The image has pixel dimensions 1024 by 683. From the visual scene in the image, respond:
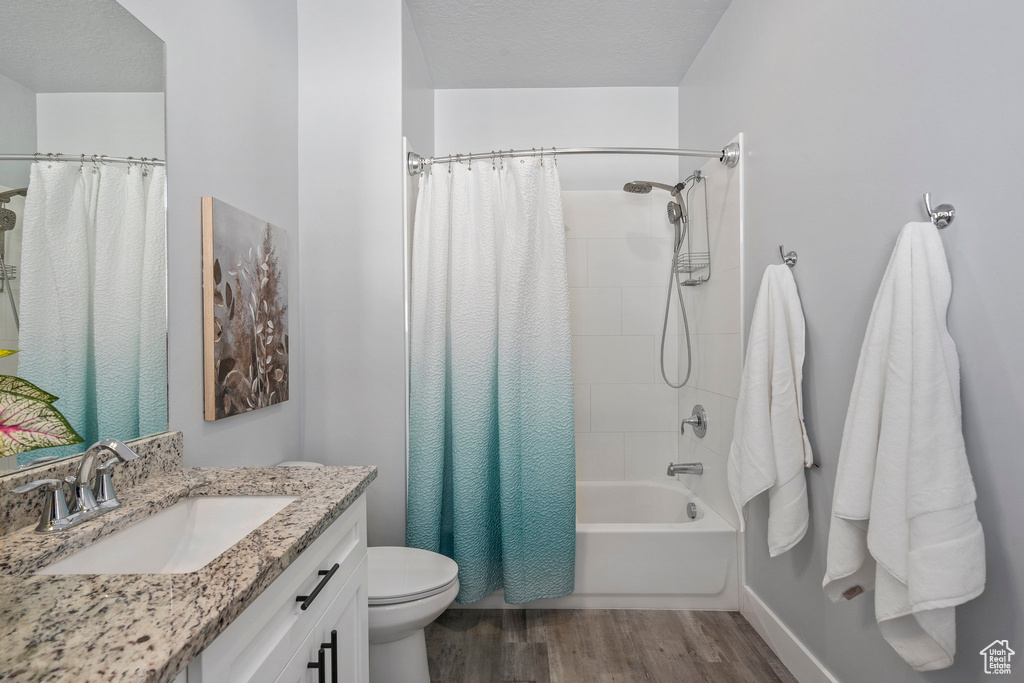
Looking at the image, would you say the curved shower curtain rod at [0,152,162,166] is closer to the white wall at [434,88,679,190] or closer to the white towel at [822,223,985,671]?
the white towel at [822,223,985,671]

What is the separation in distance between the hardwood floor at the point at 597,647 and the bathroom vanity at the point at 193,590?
763mm

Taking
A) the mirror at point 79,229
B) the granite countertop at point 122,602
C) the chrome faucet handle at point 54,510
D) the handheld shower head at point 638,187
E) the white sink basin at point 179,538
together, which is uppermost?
the handheld shower head at point 638,187

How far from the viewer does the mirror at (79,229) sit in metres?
0.91

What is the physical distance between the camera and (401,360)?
83.4 inches

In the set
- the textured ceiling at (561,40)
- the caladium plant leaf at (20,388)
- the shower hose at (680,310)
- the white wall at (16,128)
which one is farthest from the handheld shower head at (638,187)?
the caladium plant leaf at (20,388)

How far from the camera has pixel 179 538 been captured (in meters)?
1.07

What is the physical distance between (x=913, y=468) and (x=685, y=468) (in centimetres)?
164

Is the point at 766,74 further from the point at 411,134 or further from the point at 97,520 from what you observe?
the point at 97,520

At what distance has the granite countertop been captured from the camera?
1.80 feet

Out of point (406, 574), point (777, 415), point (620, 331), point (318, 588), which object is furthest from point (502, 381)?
point (318, 588)

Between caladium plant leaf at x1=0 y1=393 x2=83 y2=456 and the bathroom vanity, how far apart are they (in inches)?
7.8

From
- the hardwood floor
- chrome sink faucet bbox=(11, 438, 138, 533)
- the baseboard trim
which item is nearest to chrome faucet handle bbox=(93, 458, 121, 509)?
chrome sink faucet bbox=(11, 438, 138, 533)

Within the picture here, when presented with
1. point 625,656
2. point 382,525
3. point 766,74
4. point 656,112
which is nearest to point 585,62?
point 656,112

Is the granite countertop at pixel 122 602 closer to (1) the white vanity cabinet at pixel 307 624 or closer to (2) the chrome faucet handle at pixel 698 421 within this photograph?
(1) the white vanity cabinet at pixel 307 624
